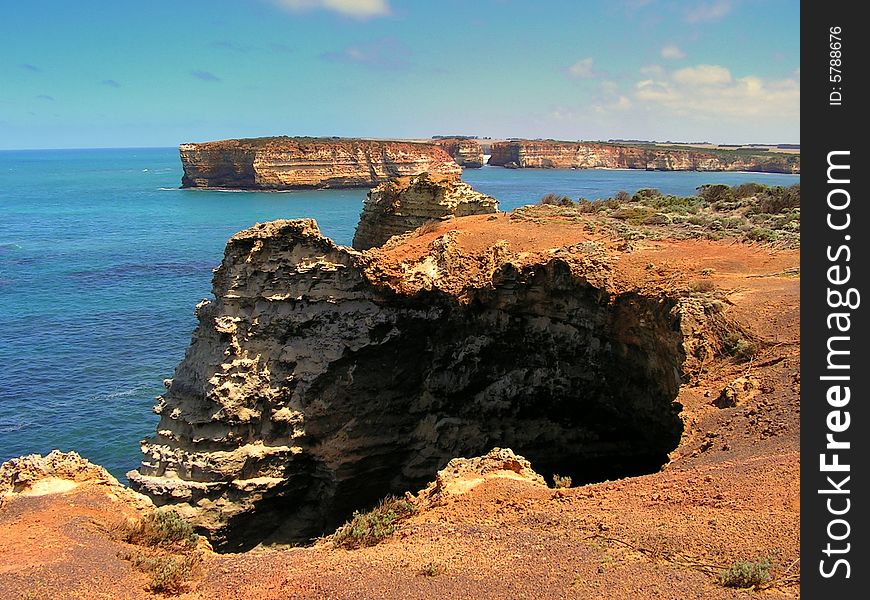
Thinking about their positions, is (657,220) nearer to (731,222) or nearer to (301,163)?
(731,222)

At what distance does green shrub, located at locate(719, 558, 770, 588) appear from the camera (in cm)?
768

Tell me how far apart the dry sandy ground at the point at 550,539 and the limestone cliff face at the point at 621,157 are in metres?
175

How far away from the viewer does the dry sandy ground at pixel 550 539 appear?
8445mm

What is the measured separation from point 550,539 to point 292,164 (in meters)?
120

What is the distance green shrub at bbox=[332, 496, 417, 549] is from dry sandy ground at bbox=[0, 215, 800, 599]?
0.25m

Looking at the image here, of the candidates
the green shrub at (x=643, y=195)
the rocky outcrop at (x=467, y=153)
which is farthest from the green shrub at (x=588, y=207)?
the rocky outcrop at (x=467, y=153)

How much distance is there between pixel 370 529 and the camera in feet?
35.2

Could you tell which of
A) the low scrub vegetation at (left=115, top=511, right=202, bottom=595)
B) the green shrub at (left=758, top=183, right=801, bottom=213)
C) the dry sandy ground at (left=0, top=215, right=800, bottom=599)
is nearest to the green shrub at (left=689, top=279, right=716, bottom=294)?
the dry sandy ground at (left=0, top=215, right=800, bottom=599)

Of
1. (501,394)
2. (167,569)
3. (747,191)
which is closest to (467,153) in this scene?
(747,191)

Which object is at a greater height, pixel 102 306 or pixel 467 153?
pixel 467 153
